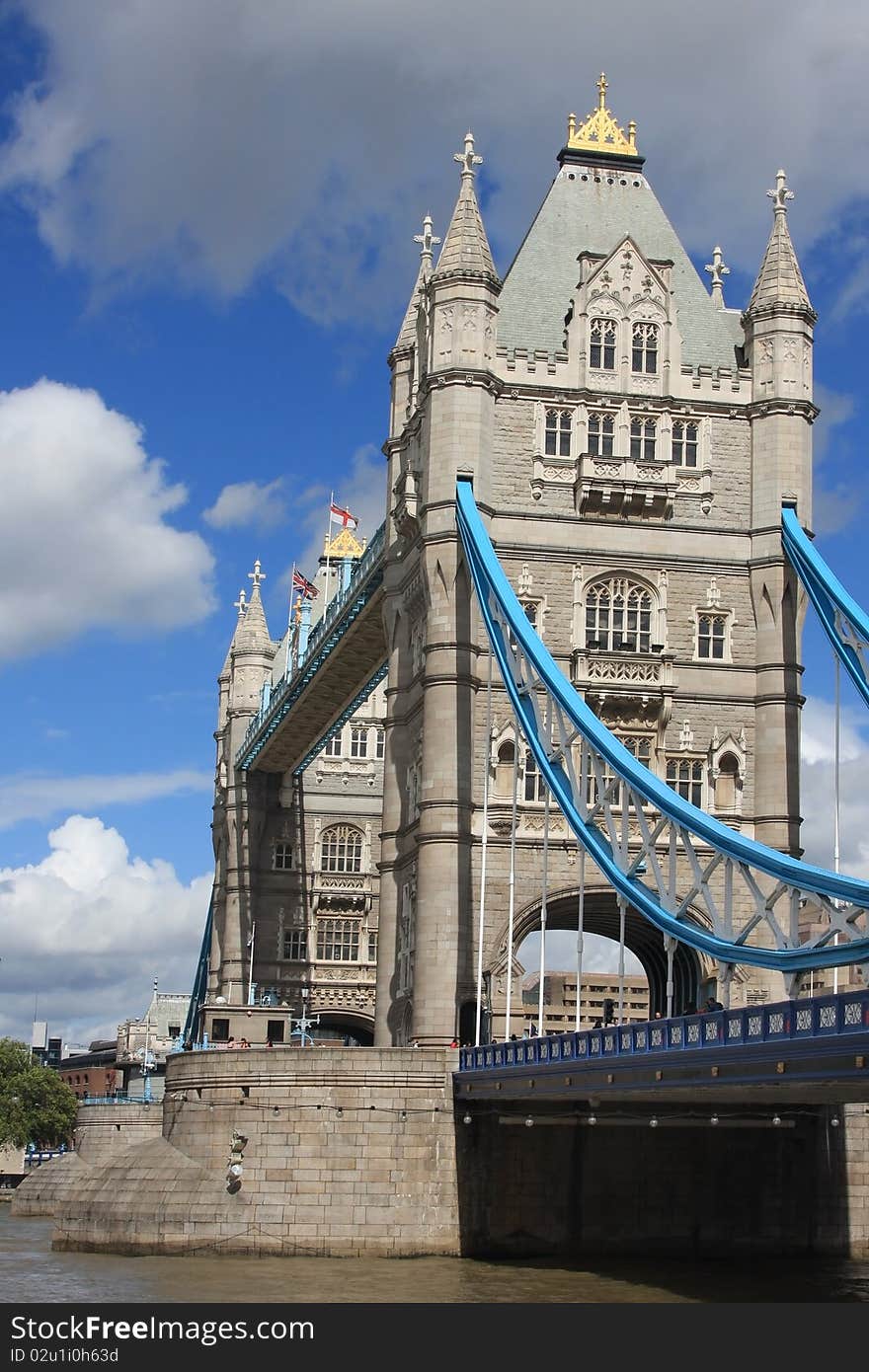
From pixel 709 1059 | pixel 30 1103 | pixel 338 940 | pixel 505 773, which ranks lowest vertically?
pixel 30 1103

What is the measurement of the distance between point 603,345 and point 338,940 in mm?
36261

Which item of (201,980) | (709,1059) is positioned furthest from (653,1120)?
(201,980)

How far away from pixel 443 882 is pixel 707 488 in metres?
12.8

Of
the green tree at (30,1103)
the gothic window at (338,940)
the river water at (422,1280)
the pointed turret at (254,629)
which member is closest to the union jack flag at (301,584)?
the pointed turret at (254,629)

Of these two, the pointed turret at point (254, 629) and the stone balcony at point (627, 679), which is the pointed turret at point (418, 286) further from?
the pointed turret at point (254, 629)

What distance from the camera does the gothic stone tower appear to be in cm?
4984

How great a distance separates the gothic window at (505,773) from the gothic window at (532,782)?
1.50 ft

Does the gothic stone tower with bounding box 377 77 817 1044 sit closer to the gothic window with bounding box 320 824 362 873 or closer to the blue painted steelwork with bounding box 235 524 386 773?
the blue painted steelwork with bounding box 235 524 386 773

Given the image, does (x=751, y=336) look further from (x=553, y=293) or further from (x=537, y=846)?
(x=537, y=846)

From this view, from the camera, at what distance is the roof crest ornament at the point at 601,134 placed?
189 feet

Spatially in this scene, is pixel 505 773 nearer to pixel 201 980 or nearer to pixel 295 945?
pixel 295 945

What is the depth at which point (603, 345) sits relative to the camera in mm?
53312

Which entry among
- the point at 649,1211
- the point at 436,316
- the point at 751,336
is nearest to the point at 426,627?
the point at 436,316
